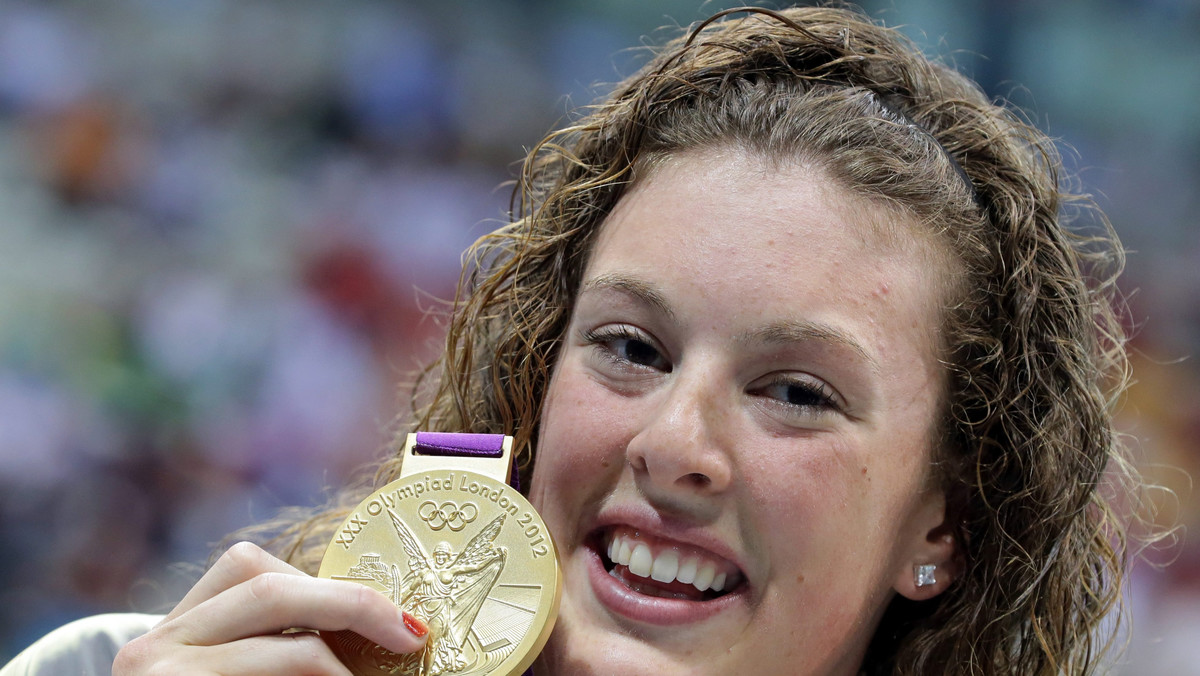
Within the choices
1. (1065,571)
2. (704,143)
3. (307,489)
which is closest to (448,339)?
(704,143)

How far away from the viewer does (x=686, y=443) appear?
1733 mm

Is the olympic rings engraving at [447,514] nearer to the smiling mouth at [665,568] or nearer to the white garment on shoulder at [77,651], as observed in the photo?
the smiling mouth at [665,568]

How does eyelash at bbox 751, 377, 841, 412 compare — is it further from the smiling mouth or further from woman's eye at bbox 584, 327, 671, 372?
the smiling mouth

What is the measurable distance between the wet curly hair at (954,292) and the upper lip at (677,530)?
46cm

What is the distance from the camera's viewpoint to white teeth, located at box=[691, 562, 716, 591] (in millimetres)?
1811

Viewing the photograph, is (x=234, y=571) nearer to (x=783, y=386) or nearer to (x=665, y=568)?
(x=665, y=568)

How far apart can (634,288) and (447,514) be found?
53cm

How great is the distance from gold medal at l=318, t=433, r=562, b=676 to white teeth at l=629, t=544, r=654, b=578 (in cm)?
17

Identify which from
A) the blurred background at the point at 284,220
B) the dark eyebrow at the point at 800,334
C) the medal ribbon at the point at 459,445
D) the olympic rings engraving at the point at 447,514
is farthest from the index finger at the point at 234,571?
the blurred background at the point at 284,220

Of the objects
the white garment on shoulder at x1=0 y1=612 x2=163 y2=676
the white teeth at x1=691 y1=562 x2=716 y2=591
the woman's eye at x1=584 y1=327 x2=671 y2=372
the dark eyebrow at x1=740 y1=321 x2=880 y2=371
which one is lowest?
the white garment on shoulder at x1=0 y1=612 x2=163 y2=676

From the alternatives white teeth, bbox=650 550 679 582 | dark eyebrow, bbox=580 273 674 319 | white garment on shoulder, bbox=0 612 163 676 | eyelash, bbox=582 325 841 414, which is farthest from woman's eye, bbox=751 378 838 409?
white garment on shoulder, bbox=0 612 163 676

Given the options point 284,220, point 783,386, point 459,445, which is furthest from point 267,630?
point 284,220

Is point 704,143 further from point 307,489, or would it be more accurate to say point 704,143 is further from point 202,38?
point 202,38

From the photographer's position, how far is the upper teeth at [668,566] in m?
1.79
